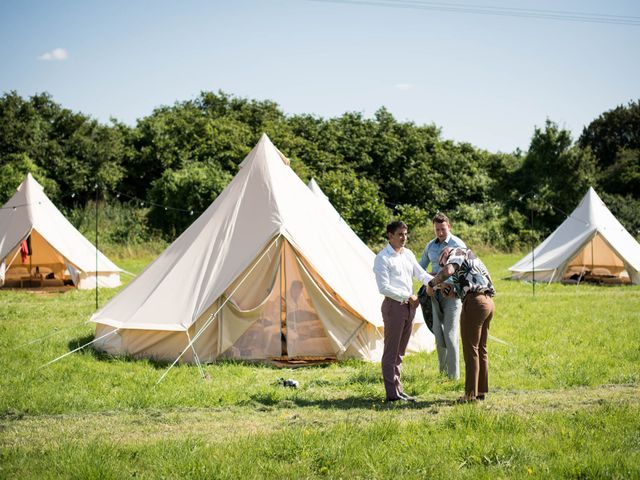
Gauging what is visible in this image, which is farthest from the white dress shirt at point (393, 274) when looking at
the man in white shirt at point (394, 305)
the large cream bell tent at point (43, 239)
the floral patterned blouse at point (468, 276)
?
the large cream bell tent at point (43, 239)

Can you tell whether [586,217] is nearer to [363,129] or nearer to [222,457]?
[222,457]

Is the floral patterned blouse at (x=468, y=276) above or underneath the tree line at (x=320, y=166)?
underneath

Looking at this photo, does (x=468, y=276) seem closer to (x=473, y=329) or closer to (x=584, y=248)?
(x=473, y=329)

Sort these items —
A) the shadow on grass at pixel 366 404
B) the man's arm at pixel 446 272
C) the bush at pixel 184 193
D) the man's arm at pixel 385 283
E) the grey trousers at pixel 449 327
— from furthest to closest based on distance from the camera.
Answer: the bush at pixel 184 193
the grey trousers at pixel 449 327
the man's arm at pixel 385 283
the shadow on grass at pixel 366 404
the man's arm at pixel 446 272

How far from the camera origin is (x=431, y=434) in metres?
5.20

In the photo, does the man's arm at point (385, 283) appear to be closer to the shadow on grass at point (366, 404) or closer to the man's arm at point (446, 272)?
the man's arm at point (446, 272)

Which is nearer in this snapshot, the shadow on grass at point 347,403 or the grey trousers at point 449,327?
the shadow on grass at point 347,403

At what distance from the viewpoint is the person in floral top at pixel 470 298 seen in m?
6.07

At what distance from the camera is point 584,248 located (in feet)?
59.2

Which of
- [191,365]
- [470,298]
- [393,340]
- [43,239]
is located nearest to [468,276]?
[470,298]

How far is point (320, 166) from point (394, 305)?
1003 inches

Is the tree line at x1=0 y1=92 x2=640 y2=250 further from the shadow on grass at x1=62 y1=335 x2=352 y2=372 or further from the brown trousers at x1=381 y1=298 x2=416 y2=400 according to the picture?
the brown trousers at x1=381 y1=298 x2=416 y2=400

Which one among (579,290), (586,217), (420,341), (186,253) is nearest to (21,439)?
(186,253)

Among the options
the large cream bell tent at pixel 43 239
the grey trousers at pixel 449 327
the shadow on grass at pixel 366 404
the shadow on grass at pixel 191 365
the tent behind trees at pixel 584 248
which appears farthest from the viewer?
the tent behind trees at pixel 584 248
